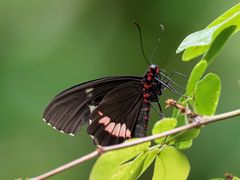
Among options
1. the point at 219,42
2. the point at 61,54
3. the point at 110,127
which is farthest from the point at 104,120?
the point at 61,54

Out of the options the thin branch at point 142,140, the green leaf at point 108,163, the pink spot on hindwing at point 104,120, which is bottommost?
the pink spot on hindwing at point 104,120

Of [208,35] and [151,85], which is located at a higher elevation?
[208,35]

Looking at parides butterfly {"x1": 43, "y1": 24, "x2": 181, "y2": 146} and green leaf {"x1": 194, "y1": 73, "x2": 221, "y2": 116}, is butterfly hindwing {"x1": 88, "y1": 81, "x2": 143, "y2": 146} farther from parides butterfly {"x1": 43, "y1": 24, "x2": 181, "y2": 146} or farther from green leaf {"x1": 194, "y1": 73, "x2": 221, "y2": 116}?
green leaf {"x1": 194, "y1": 73, "x2": 221, "y2": 116}

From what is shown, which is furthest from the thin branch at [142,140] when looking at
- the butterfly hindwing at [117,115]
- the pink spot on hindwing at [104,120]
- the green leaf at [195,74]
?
the pink spot on hindwing at [104,120]

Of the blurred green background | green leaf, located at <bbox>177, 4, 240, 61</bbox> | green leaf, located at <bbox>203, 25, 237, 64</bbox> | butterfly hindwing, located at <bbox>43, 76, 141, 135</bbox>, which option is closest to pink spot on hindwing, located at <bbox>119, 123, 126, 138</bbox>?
butterfly hindwing, located at <bbox>43, 76, 141, 135</bbox>

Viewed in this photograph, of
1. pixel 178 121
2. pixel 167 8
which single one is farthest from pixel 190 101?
pixel 167 8

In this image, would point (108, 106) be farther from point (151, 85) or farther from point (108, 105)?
point (151, 85)

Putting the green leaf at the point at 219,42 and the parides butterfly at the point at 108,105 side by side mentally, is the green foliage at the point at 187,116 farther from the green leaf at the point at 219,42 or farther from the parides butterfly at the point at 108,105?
the parides butterfly at the point at 108,105

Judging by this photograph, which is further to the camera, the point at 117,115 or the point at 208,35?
the point at 117,115
